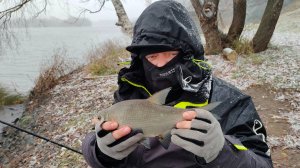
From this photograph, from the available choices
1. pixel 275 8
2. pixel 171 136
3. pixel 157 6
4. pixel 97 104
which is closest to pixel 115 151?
pixel 171 136

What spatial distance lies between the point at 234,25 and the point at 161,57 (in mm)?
9180

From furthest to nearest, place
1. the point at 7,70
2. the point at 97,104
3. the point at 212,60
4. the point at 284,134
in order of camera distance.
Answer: the point at 7,70 → the point at 212,60 → the point at 97,104 → the point at 284,134

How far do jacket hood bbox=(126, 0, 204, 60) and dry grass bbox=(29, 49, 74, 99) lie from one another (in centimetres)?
905

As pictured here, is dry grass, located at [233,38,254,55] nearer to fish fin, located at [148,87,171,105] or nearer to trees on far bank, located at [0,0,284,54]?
trees on far bank, located at [0,0,284,54]

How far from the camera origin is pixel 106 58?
41.2ft

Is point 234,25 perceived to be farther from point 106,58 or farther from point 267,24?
point 106,58

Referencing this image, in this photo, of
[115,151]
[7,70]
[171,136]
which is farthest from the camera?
[7,70]

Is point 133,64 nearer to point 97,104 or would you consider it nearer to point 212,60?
point 97,104

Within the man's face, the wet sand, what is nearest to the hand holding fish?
the man's face

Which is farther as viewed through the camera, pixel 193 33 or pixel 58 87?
pixel 58 87

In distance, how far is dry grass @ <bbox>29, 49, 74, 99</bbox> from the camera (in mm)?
11216

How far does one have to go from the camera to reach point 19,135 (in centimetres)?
859

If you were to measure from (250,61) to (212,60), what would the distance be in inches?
47.9

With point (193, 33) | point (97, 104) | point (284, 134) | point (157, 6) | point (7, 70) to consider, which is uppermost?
point (157, 6)
